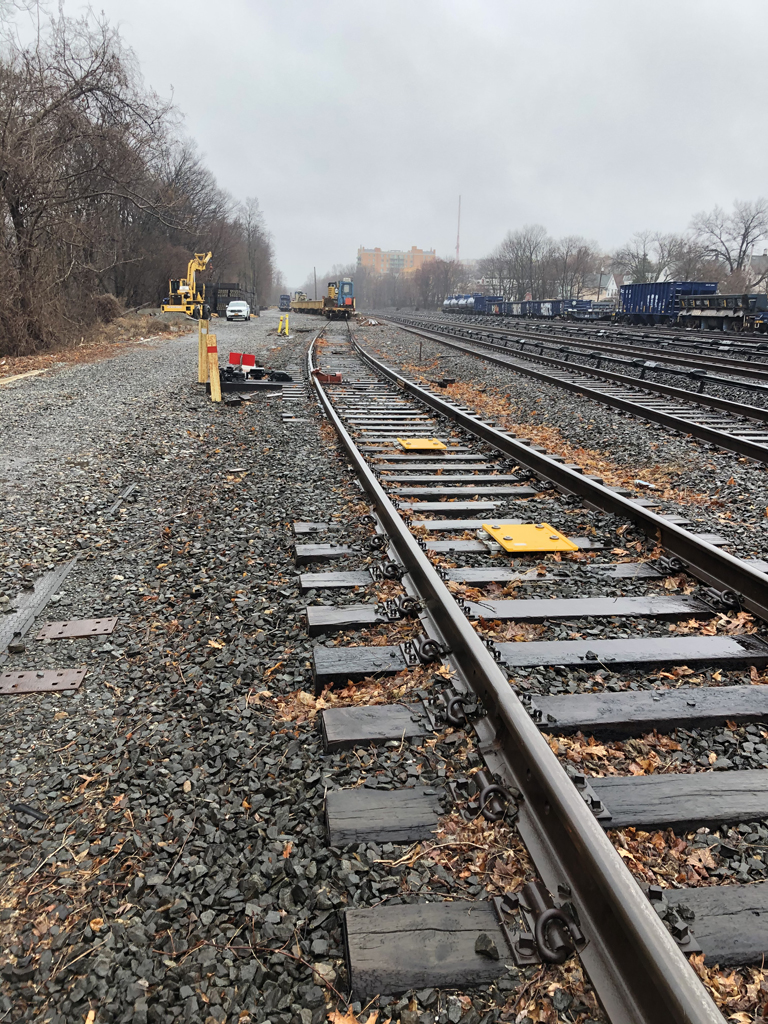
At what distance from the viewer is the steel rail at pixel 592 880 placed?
1407 millimetres

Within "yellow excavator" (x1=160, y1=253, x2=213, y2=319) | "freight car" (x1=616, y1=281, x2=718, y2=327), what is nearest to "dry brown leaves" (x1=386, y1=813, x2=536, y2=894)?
"yellow excavator" (x1=160, y1=253, x2=213, y2=319)

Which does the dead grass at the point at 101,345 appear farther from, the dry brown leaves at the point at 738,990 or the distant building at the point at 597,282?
the distant building at the point at 597,282

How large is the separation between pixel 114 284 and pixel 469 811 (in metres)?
48.1

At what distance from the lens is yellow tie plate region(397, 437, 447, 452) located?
752cm

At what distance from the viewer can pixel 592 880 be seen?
171 cm

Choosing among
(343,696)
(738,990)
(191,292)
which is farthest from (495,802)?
(191,292)

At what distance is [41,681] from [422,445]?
5.26 meters

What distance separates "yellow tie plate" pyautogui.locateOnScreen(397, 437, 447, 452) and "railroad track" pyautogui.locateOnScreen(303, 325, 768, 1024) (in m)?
2.08

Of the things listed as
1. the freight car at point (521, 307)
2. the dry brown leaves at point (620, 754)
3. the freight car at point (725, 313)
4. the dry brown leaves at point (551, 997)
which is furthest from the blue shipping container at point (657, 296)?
the dry brown leaves at point (551, 997)

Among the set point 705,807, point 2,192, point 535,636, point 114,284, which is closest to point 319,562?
point 535,636

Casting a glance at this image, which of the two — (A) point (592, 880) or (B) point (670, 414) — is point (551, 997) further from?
(B) point (670, 414)

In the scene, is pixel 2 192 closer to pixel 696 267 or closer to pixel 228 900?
pixel 228 900

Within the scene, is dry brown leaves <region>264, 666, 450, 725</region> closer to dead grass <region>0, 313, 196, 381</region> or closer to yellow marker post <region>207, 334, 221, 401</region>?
yellow marker post <region>207, 334, 221, 401</region>

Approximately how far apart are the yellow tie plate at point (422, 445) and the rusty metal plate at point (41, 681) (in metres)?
5.01
